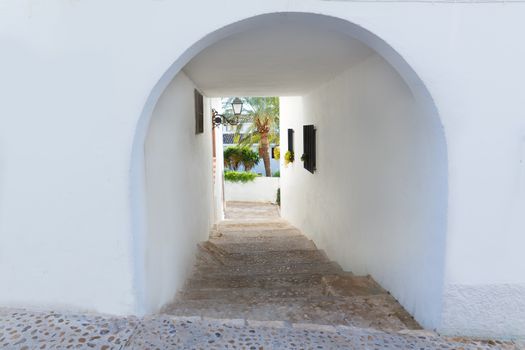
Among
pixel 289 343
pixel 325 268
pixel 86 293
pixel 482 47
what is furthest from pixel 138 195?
pixel 325 268

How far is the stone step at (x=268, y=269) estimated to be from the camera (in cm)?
502

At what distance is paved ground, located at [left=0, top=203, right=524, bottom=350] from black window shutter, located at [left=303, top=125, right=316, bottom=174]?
9.05 ft

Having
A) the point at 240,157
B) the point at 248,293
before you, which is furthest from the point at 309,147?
the point at 240,157

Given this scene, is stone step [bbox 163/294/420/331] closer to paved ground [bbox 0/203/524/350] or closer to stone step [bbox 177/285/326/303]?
paved ground [bbox 0/203/524/350]

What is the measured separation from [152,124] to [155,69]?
2.38 ft

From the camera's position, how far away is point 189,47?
2484mm

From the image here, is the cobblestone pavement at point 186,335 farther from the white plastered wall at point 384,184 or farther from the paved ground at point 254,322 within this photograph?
the white plastered wall at point 384,184

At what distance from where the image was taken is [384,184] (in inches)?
145

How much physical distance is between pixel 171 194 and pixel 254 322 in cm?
156

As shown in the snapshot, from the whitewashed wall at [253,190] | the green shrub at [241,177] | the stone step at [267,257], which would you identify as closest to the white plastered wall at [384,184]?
the stone step at [267,257]

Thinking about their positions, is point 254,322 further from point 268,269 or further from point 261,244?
point 261,244

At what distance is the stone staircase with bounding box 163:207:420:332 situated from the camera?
305 cm

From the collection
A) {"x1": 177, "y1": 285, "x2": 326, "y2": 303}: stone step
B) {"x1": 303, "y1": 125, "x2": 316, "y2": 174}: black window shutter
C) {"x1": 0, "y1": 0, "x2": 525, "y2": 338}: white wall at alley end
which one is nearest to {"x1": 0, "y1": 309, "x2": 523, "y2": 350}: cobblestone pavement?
{"x1": 0, "y1": 0, "x2": 525, "y2": 338}: white wall at alley end

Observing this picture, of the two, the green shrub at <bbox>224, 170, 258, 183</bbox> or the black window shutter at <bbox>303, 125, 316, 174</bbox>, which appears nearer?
the black window shutter at <bbox>303, 125, 316, 174</bbox>
